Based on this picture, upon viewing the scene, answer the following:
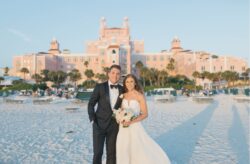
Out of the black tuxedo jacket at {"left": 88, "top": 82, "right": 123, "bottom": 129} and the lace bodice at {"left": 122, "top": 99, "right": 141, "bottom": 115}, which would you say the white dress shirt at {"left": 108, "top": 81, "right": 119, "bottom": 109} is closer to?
the black tuxedo jacket at {"left": 88, "top": 82, "right": 123, "bottom": 129}

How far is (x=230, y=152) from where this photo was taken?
20.4 ft

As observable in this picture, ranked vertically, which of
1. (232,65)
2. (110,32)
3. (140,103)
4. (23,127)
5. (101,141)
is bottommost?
(23,127)

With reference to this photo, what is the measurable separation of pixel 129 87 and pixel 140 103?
271 millimetres

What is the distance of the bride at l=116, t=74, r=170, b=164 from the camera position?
4027 mm

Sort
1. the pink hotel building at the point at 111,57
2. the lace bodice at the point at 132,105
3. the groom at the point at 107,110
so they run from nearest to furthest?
the lace bodice at the point at 132,105 → the groom at the point at 107,110 → the pink hotel building at the point at 111,57

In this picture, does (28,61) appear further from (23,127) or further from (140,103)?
(140,103)

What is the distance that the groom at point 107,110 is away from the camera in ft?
13.4

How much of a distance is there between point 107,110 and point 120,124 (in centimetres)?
27

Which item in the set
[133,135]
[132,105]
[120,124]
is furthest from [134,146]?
[132,105]

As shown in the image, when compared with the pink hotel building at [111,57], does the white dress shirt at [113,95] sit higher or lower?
lower

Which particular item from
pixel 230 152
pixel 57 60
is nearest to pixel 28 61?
pixel 57 60

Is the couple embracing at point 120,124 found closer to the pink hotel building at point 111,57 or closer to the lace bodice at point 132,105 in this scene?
the lace bodice at point 132,105

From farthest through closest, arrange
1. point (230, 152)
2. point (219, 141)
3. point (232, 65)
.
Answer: point (232, 65) → point (219, 141) → point (230, 152)

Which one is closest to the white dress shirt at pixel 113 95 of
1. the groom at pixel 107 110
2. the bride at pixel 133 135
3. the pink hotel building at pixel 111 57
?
the groom at pixel 107 110
